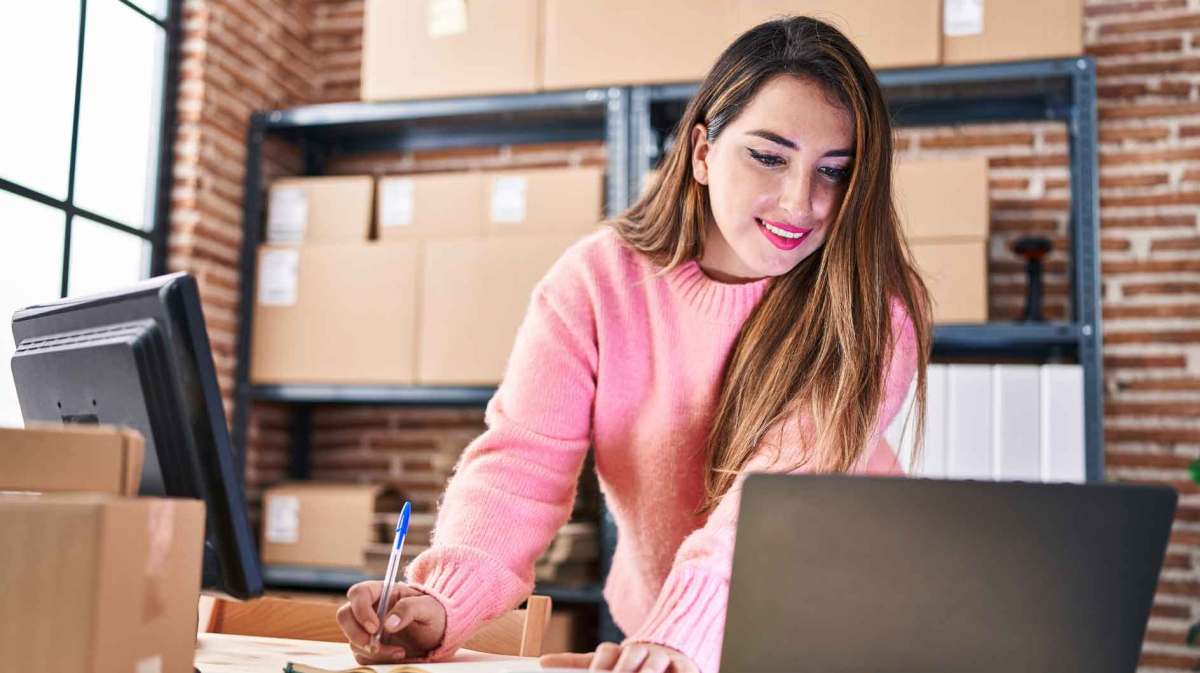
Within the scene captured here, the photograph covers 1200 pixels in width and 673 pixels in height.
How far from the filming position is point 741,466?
1.41 meters

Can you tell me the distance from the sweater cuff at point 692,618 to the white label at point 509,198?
2.09 metres

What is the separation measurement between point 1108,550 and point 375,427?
116 inches

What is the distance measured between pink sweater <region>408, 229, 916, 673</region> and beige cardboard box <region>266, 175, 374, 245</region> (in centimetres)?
172

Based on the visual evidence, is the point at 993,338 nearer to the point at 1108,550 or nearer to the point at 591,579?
the point at 591,579

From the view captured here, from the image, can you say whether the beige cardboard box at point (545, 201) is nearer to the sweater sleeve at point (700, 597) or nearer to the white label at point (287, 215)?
the white label at point (287, 215)

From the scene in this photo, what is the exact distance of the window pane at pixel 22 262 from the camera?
2.59 m

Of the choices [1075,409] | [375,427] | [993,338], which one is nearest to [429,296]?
[375,427]

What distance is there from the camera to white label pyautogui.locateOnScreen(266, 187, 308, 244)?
3266mm

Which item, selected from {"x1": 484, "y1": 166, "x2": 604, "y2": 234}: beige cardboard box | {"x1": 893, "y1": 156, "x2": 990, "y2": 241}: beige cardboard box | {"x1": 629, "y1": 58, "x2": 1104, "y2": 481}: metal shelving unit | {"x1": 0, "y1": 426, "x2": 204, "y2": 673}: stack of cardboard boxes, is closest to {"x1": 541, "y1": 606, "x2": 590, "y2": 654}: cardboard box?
{"x1": 484, "y1": 166, "x2": 604, "y2": 234}: beige cardboard box

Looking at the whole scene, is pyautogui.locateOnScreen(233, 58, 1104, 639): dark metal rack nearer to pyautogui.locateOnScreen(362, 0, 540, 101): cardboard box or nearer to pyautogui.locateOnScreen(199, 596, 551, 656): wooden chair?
pyautogui.locateOnScreen(362, 0, 540, 101): cardboard box

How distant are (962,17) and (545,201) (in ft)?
3.68

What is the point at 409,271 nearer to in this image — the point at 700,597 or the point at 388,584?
the point at 388,584

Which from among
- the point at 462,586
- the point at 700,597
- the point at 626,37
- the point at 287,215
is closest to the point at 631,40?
the point at 626,37

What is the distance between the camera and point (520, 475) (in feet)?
4.58
